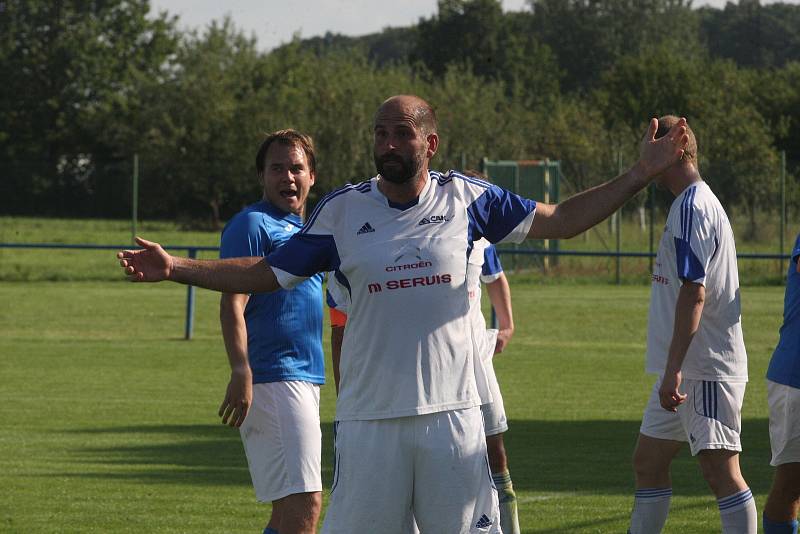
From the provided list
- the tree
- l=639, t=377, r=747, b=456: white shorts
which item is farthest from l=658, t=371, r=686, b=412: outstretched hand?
the tree

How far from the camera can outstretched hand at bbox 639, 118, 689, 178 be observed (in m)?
4.93

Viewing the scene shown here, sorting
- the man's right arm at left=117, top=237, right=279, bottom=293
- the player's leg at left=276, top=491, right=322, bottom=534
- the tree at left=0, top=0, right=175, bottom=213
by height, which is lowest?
the player's leg at left=276, top=491, right=322, bottom=534

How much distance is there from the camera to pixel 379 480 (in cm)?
495

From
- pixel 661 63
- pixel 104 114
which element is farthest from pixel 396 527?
pixel 661 63

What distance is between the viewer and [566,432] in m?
12.2

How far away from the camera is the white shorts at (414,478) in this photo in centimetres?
495

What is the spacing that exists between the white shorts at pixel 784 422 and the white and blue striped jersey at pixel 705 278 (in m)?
0.18

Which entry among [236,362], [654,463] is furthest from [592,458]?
[236,362]

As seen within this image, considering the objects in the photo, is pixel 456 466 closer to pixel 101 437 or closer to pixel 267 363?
pixel 267 363

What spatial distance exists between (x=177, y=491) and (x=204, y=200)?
40.4m

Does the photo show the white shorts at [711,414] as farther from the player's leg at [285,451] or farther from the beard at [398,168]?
the beard at [398,168]

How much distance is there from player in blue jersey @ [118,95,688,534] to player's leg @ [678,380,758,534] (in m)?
1.86

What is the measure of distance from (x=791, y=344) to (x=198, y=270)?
303cm

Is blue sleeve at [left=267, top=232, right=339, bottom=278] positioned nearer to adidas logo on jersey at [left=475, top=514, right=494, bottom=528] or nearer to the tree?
adidas logo on jersey at [left=475, top=514, right=494, bottom=528]
